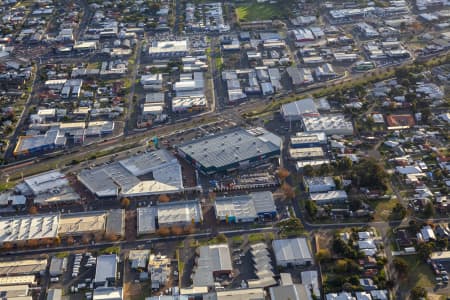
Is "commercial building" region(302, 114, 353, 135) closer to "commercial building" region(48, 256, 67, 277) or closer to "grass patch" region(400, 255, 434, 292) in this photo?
"grass patch" region(400, 255, 434, 292)

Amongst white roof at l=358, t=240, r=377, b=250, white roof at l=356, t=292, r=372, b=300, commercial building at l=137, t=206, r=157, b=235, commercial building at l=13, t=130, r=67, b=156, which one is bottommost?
commercial building at l=13, t=130, r=67, b=156

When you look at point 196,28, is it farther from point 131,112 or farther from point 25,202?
point 25,202

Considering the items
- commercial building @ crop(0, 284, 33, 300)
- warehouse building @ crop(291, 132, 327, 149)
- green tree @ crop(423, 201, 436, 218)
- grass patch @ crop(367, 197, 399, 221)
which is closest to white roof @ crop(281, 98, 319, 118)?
warehouse building @ crop(291, 132, 327, 149)

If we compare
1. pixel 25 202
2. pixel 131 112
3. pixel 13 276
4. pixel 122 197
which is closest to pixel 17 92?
pixel 131 112

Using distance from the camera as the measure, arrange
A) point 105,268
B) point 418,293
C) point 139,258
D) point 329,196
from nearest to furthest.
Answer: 1. point 418,293
2. point 105,268
3. point 139,258
4. point 329,196

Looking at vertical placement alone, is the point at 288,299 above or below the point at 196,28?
above

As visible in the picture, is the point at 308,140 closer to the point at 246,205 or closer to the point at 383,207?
the point at 383,207

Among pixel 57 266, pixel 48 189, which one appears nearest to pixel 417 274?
pixel 57 266
